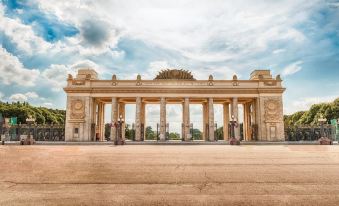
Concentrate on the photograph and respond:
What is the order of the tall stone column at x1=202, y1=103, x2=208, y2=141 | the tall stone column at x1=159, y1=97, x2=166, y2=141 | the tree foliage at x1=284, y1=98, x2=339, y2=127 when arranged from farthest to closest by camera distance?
the tree foliage at x1=284, y1=98, x2=339, y2=127, the tall stone column at x1=202, y1=103, x2=208, y2=141, the tall stone column at x1=159, y1=97, x2=166, y2=141

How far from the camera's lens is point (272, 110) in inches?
1908

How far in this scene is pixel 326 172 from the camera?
10.2 meters

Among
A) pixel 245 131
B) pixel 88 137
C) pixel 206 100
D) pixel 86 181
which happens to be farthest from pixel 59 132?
pixel 86 181

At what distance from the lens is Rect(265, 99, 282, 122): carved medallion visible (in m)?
48.3

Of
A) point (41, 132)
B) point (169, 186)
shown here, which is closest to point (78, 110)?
point (41, 132)

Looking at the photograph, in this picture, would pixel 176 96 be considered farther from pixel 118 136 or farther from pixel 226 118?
pixel 118 136

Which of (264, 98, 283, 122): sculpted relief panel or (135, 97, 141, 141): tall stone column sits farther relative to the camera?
(135, 97, 141, 141): tall stone column

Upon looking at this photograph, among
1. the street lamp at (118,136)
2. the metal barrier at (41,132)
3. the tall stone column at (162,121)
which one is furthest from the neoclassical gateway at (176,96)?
the street lamp at (118,136)

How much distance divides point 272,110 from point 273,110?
0.16 meters

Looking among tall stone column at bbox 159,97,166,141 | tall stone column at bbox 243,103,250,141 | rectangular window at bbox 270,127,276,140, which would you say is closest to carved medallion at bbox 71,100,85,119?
tall stone column at bbox 159,97,166,141

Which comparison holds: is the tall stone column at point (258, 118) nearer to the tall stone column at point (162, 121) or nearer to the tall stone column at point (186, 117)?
the tall stone column at point (186, 117)

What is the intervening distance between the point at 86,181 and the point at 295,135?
48.5m

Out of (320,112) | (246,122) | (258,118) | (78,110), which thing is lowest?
(246,122)

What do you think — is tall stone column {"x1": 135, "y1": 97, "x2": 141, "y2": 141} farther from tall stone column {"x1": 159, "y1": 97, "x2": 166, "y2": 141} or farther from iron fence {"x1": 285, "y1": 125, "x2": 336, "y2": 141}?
iron fence {"x1": 285, "y1": 125, "x2": 336, "y2": 141}
